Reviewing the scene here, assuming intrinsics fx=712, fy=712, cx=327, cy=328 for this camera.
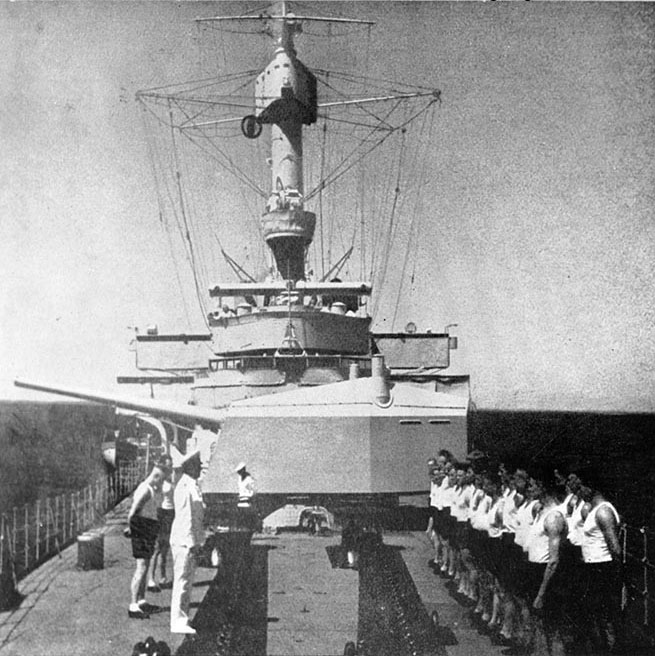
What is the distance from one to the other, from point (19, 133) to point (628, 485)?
21.1 metres

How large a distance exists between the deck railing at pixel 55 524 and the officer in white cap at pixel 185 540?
4.53ft

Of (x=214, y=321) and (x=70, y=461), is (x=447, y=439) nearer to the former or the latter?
(x=214, y=321)

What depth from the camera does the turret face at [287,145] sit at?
34.3ft

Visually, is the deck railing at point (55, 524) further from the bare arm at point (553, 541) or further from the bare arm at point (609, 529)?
the bare arm at point (609, 529)

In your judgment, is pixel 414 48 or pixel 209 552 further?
pixel 414 48

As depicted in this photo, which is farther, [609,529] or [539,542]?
[539,542]

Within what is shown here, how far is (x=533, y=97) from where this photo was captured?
773 cm

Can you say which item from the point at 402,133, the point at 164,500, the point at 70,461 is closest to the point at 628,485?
the point at 402,133

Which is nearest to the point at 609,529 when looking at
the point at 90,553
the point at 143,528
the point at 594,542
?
the point at 594,542

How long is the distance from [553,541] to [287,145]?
8419mm

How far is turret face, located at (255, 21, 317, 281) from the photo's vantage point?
10445 millimetres

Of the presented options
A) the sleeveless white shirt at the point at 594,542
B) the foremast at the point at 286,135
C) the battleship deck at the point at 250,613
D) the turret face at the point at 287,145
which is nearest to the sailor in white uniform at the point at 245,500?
the battleship deck at the point at 250,613

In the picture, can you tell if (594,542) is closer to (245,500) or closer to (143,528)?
(245,500)

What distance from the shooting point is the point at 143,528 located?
14.5ft
